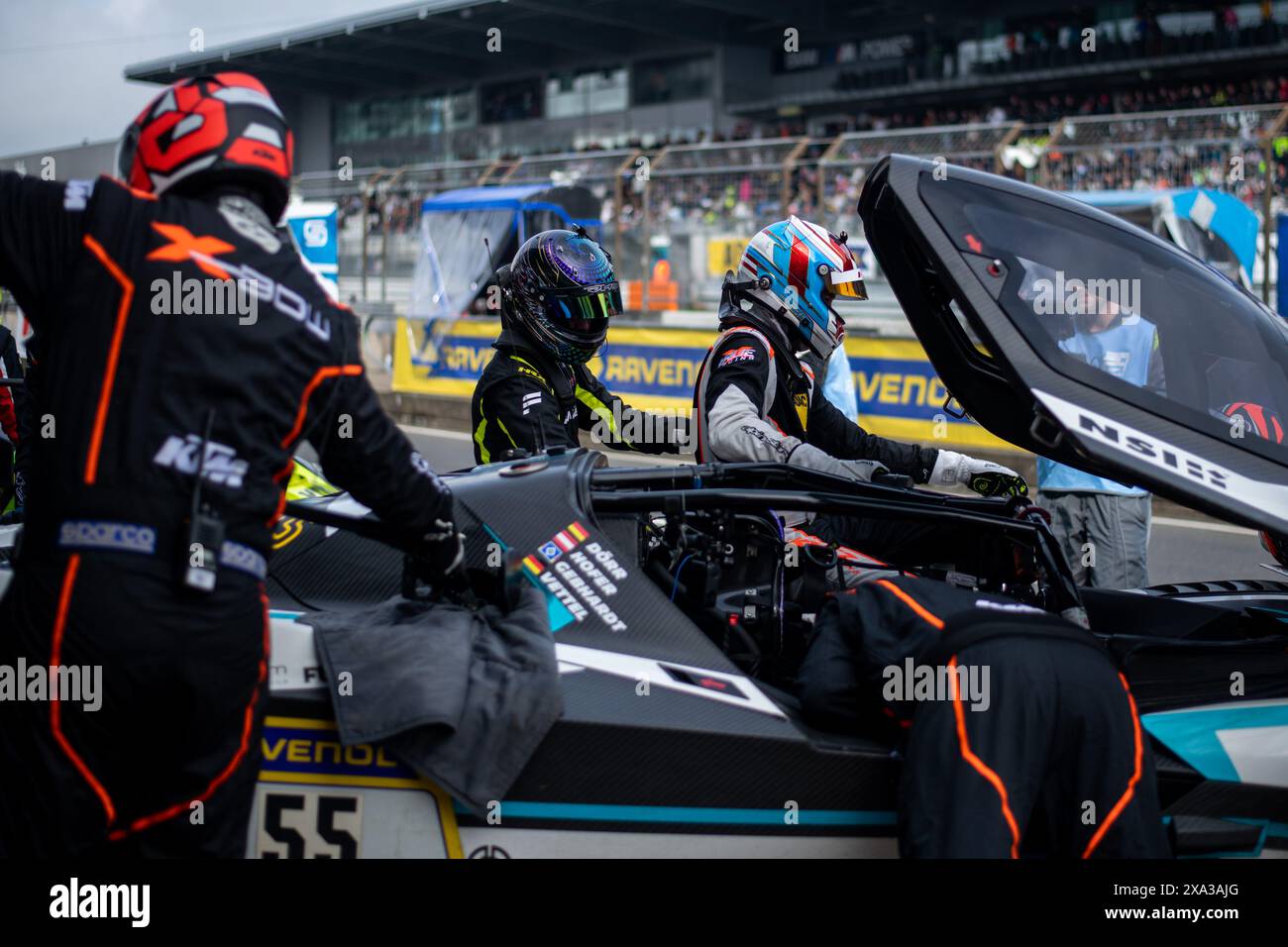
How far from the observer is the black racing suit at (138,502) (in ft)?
6.91

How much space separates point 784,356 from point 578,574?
1816mm

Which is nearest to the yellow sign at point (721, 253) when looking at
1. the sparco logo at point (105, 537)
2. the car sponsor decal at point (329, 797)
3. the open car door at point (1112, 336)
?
the open car door at point (1112, 336)

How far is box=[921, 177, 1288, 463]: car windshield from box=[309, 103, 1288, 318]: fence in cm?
840

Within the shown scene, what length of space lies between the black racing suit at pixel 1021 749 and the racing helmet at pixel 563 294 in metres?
2.59

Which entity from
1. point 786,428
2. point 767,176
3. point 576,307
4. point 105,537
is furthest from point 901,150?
point 105,537

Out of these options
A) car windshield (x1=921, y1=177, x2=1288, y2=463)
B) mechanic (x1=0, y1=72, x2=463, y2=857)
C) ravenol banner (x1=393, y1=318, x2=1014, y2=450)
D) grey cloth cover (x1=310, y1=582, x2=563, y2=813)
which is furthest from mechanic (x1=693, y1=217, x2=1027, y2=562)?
ravenol banner (x1=393, y1=318, x2=1014, y2=450)

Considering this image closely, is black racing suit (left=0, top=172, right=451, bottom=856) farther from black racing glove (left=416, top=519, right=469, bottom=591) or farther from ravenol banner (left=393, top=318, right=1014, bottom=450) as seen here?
ravenol banner (left=393, top=318, right=1014, bottom=450)

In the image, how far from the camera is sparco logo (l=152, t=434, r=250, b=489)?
7.00ft

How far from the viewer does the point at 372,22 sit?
41719mm

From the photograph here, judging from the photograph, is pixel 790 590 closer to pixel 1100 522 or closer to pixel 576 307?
pixel 576 307

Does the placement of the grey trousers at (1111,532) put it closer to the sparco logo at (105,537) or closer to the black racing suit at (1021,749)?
the black racing suit at (1021,749)

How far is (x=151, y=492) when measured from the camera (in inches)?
83.7
